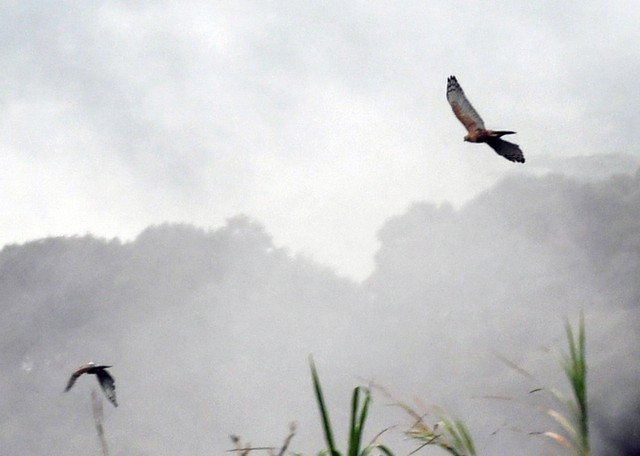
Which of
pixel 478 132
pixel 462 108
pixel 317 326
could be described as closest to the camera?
pixel 478 132

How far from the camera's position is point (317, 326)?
154ft

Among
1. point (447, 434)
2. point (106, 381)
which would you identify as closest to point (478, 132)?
point (447, 434)

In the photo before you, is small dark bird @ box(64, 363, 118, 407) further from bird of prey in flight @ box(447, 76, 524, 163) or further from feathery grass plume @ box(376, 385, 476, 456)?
bird of prey in flight @ box(447, 76, 524, 163)

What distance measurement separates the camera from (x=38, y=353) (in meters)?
50.4

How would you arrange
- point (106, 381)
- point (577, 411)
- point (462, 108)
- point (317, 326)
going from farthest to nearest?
1. point (317, 326)
2. point (462, 108)
3. point (106, 381)
4. point (577, 411)

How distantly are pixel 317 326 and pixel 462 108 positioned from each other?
42.4 metres

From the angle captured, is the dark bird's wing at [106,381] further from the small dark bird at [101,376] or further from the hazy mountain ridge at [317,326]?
the hazy mountain ridge at [317,326]

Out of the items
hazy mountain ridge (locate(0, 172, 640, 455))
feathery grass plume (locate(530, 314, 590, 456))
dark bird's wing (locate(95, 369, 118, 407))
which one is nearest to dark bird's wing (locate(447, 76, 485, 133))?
feathery grass plume (locate(530, 314, 590, 456))

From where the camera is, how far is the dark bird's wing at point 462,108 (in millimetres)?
4862

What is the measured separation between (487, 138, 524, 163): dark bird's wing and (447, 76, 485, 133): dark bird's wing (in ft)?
0.41

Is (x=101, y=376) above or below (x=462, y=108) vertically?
below

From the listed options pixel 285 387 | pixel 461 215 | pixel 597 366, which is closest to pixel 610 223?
pixel 461 215

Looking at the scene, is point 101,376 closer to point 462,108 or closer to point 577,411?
point 577,411

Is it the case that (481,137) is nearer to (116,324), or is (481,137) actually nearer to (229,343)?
(229,343)
